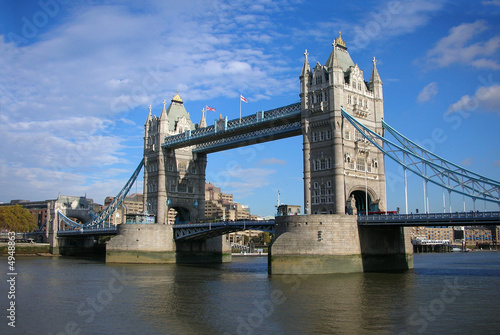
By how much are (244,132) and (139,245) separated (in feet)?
68.2

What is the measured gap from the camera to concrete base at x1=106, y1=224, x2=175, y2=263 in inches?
2744

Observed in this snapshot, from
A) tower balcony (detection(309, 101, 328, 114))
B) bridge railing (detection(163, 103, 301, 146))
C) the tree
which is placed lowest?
the tree

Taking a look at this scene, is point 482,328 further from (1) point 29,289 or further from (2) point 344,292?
(1) point 29,289

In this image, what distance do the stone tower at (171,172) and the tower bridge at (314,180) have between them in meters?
0.16

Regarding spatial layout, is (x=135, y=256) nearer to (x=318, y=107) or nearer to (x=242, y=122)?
(x=242, y=122)

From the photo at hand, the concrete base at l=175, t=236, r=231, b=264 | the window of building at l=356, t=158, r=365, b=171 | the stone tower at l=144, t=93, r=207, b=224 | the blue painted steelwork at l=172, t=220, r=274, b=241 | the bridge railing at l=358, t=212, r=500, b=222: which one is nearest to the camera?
the bridge railing at l=358, t=212, r=500, b=222

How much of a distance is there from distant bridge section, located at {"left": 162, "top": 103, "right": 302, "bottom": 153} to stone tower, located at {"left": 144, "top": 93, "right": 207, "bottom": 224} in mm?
2001

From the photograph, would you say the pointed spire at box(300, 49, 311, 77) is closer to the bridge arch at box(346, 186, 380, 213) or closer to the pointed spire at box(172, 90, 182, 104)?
the bridge arch at box(346, 186, 380, 213)

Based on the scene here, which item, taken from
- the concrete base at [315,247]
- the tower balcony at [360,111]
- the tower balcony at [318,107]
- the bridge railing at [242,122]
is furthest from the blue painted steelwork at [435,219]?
the bridge railing at [242,122]

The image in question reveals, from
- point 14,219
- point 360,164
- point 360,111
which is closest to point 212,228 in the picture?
point 360,164

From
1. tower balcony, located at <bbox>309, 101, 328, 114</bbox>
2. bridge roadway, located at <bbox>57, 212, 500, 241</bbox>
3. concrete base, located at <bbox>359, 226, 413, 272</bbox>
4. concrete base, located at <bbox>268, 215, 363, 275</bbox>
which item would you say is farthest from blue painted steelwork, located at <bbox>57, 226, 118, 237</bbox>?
concrete base, located at <bbox>359, 226, 413, 272</bbox>

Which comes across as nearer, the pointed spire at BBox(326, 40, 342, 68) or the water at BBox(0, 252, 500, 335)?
the water at BBox(0, 252, 500, 335)

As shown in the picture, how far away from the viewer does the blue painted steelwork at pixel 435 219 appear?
4131 cm

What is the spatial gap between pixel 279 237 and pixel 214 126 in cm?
2852
